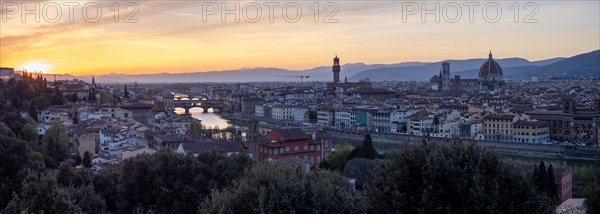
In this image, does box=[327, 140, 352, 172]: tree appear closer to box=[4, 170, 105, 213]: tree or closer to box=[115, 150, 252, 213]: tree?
box=[115, 150, 252, 213]: tree

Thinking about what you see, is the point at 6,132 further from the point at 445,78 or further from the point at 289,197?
the point at 445,78

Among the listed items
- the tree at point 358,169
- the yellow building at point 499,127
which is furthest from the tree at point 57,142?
the yellow building at point 499,127

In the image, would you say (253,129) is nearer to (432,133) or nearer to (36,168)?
(36,168)

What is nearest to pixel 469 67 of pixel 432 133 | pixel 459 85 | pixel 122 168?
pixel 459 85

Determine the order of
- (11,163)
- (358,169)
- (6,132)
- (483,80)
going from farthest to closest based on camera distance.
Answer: (483,80) → (6,132) → (358,169) → (11,163)

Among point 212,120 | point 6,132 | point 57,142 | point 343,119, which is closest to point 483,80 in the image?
point 212,120

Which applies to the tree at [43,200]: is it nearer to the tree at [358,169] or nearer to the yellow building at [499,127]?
the tree at [358,169]

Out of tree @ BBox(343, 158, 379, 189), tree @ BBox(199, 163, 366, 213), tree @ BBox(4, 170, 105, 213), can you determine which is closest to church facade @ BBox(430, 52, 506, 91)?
tree @ BBox(343, 158, 379, 189)
